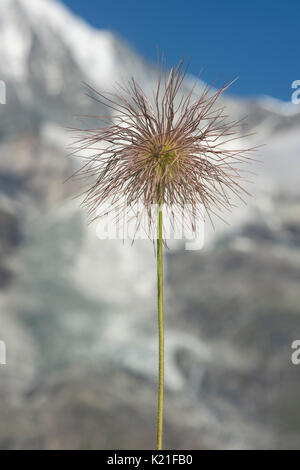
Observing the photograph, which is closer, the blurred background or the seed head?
the seed head

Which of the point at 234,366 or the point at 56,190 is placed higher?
the point at 56,190

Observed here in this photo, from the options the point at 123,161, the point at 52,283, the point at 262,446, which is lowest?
the point at 262,446

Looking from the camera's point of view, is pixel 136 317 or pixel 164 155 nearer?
pixel 164 155

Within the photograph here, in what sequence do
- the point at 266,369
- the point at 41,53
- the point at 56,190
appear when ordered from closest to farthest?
the point at 266,369 < the point at 56,190 < the point at 41,53

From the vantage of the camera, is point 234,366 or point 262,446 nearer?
point 262,446

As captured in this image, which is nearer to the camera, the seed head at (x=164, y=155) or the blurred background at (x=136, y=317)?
the seed head at (x=164, y=155)

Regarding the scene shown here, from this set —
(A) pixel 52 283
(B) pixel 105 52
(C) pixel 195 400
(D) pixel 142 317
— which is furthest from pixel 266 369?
(B) pixel 105 52

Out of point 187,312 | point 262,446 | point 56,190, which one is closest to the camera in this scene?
point 262,446

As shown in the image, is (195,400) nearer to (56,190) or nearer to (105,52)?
(56,190)
